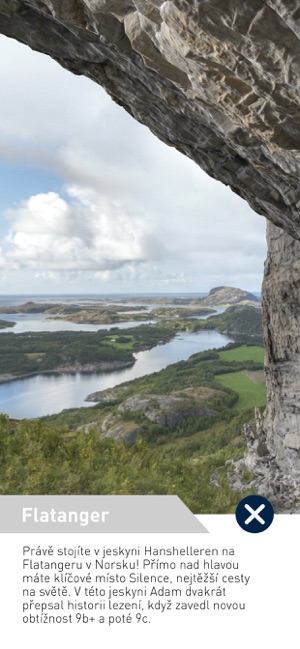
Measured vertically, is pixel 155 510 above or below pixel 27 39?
below

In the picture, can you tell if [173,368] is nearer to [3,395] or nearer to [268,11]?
[3,395]

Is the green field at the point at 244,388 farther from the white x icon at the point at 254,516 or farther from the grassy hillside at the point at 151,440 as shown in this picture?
the white x icon at the point at 254,516

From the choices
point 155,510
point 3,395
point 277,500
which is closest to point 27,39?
point 155,510

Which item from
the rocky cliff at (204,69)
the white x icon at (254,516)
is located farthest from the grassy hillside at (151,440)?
the rocky cliff at (204,69)

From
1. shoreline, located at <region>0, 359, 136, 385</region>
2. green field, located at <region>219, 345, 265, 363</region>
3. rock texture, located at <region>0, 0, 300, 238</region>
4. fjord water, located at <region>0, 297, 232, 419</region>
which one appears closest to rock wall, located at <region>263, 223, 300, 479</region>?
rock texture, located at <region>0, 0, 300, 238</region>

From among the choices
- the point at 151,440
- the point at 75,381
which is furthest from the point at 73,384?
the point at 151,440

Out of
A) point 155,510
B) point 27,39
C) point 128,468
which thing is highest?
point 27,39
